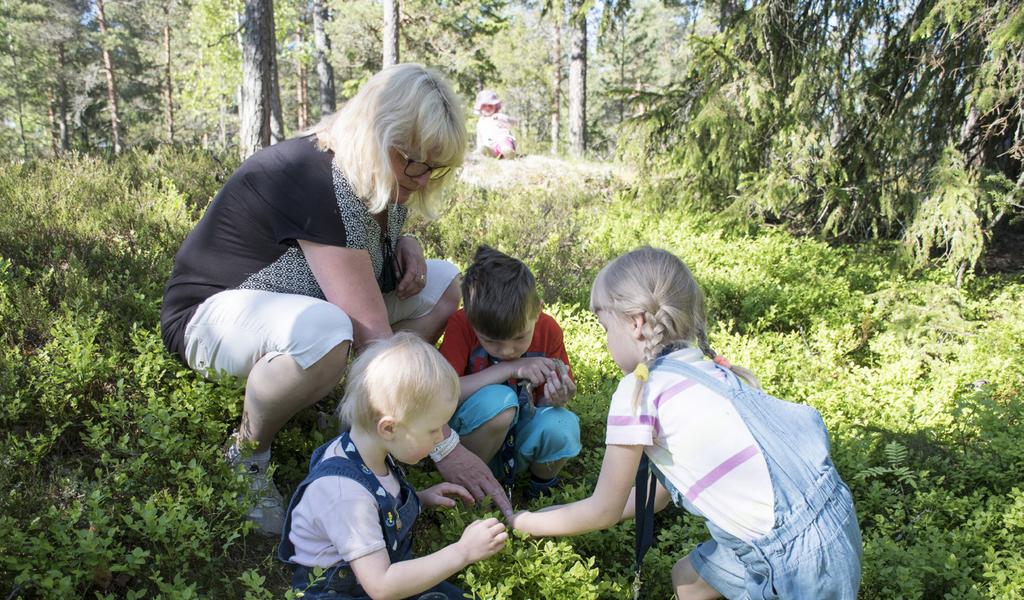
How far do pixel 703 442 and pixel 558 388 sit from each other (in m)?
0.91

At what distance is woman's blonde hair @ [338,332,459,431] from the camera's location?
6.66 feet

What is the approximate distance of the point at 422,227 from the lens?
6727mm

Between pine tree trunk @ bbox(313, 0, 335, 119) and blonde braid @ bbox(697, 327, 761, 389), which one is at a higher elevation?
pine tree trunk @ bbox(313, 0, 335, 119)

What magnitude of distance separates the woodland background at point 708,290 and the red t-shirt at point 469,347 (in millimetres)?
588

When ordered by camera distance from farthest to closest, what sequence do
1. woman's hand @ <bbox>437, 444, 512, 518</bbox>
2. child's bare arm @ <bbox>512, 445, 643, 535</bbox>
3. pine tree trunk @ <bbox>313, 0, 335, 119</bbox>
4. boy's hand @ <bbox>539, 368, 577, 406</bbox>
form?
1. pine tree trunk @ <bbox>313, 0, 335, 119</bbox>
2. boy's hand @ <bbox>539, 368, 577, 406</bbox>
3. woman's hand @ <bbox>437, 444, 512, 518</bbox>
4. child's bare arm @ <bbox>512, 445, 643, 535</bbox>

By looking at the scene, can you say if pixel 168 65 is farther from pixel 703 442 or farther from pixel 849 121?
pixel 703 442

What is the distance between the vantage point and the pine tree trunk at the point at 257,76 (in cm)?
812

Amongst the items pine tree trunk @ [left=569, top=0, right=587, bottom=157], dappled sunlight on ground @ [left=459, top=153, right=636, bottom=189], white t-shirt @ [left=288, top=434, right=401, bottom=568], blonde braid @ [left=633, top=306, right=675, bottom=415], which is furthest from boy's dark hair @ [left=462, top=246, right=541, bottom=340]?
pine tree trunk @ [left=569, top=0, right=587, bottom=157]

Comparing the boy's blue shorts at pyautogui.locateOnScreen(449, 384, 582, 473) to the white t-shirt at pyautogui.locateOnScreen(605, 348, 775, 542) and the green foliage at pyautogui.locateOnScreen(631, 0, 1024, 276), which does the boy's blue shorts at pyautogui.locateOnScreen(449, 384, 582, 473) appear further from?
the green foliage at pyautogui.locateOnScreen(631, 0, 1024, 276)

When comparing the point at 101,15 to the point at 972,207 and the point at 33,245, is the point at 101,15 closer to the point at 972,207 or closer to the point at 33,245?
the point at 33,245

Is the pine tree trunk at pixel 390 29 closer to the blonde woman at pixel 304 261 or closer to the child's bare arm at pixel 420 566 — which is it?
the blonde woman at pixel 304 261

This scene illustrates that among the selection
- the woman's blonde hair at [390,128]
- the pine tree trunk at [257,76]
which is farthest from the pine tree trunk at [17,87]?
the woman's blonde hair at [390,128]

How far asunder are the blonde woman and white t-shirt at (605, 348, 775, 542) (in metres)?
0.74

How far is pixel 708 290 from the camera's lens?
5.59 m
